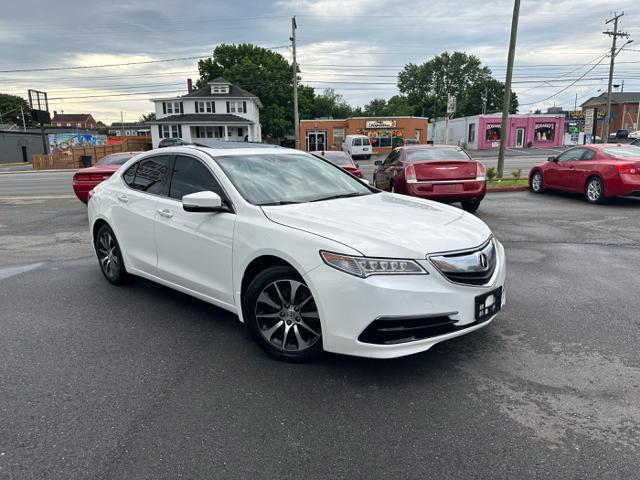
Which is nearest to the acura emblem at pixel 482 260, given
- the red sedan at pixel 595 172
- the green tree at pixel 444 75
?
the red sedan at pixel 595 172

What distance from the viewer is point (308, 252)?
11.2ft

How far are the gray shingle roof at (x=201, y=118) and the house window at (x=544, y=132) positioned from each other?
108ft

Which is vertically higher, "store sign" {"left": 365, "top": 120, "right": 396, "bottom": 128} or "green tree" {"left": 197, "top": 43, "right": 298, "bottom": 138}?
"green tree" {"left": 197, "top": 43, "right": 298, "bottom": 138}

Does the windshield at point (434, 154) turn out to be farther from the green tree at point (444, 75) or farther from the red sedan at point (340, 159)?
the green tree at point (444, 75)

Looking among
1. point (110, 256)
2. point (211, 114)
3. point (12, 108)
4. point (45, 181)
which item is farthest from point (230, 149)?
point (12, 108)

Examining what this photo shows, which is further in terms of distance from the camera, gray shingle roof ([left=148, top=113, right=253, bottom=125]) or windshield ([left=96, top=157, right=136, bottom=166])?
gray shingle roof ([left=148, top=113, right=253, bottom=125])

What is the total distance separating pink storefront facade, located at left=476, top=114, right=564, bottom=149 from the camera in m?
56.2

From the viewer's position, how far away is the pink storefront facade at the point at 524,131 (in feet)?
184

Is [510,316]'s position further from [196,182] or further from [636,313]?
[196,182]

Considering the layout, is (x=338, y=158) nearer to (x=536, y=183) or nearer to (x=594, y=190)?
(x=536, y=183)

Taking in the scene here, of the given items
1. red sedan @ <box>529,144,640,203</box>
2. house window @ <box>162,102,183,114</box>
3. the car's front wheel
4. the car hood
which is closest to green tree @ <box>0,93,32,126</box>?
house window @ <box>162,102,183,114</box>

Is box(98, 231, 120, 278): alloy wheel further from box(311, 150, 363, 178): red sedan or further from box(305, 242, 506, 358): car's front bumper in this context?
box(311, 150, 363, 178): red sedan

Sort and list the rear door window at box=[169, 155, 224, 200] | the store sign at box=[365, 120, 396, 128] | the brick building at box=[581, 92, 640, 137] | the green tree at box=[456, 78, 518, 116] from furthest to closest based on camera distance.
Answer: the green tree at box=[456, 78, 518, 116], the brick building at box=[581, 92, 640, 137], the store sign at box=[365, 120, 396, 128], the rear door window at box=[169, 155, 224, 200]

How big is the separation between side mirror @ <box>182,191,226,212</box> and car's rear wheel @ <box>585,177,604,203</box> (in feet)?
35.2
